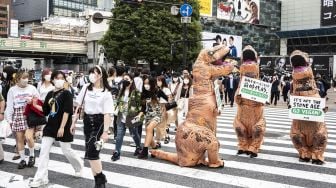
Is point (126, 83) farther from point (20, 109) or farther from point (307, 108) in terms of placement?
point (307, 108)

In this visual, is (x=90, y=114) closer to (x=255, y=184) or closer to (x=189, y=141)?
(x=189, y=141)

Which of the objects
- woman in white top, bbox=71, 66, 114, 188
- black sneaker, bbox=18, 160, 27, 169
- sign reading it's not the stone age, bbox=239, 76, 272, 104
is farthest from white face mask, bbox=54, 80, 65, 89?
sign reading it's not the stone age, bbox=239, 76, 272, 104

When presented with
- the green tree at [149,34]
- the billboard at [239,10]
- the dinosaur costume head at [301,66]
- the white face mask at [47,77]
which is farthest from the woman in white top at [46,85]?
the billboard at [239,10]

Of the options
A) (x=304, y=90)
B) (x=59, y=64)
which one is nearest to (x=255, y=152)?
(x=304, y=90)

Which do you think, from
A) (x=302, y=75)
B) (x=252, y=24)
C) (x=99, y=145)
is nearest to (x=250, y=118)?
(x=302, y=75)

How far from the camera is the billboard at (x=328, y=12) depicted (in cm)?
5612

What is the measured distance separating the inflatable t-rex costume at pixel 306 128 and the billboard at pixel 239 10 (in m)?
52.5

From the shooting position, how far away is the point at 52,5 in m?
108

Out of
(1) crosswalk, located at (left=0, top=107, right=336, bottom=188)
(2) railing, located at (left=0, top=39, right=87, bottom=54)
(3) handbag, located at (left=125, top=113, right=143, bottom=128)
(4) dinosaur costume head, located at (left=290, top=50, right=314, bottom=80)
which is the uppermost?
(2) railing, located at (left=0, top=39, right=87, bottom=54)

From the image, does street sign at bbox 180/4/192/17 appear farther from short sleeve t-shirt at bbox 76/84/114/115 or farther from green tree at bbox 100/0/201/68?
green tree at bbox 100/0/201/68

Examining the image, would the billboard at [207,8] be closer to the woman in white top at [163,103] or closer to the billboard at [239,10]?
the billboard at [239,10]

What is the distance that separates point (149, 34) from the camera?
3594 cm

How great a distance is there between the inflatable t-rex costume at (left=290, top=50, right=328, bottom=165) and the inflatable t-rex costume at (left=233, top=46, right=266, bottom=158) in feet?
2.11

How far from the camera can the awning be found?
57.5m
